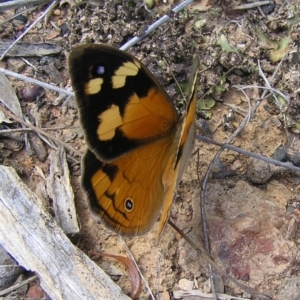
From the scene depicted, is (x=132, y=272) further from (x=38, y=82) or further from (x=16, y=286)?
(x=38, y=82)

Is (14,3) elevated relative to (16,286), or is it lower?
elevated

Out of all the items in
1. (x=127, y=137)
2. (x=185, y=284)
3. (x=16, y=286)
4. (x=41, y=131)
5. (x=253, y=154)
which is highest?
(x=127, y=137)

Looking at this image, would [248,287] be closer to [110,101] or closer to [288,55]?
[110,101]

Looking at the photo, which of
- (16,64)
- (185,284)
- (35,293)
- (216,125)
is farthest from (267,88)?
(35,293)

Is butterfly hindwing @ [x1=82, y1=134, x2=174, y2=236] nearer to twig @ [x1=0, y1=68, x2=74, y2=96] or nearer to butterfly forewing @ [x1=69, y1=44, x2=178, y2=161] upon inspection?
butterfly forewing @ [x1=69, y1=44, x2=178, y2=161]

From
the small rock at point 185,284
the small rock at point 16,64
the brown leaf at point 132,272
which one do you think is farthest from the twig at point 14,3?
the small rock at point 185,284

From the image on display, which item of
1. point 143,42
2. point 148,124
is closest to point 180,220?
point 148,124

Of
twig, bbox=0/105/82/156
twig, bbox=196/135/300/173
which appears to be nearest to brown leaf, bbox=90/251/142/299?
twig, bbox=0/105/82/156
